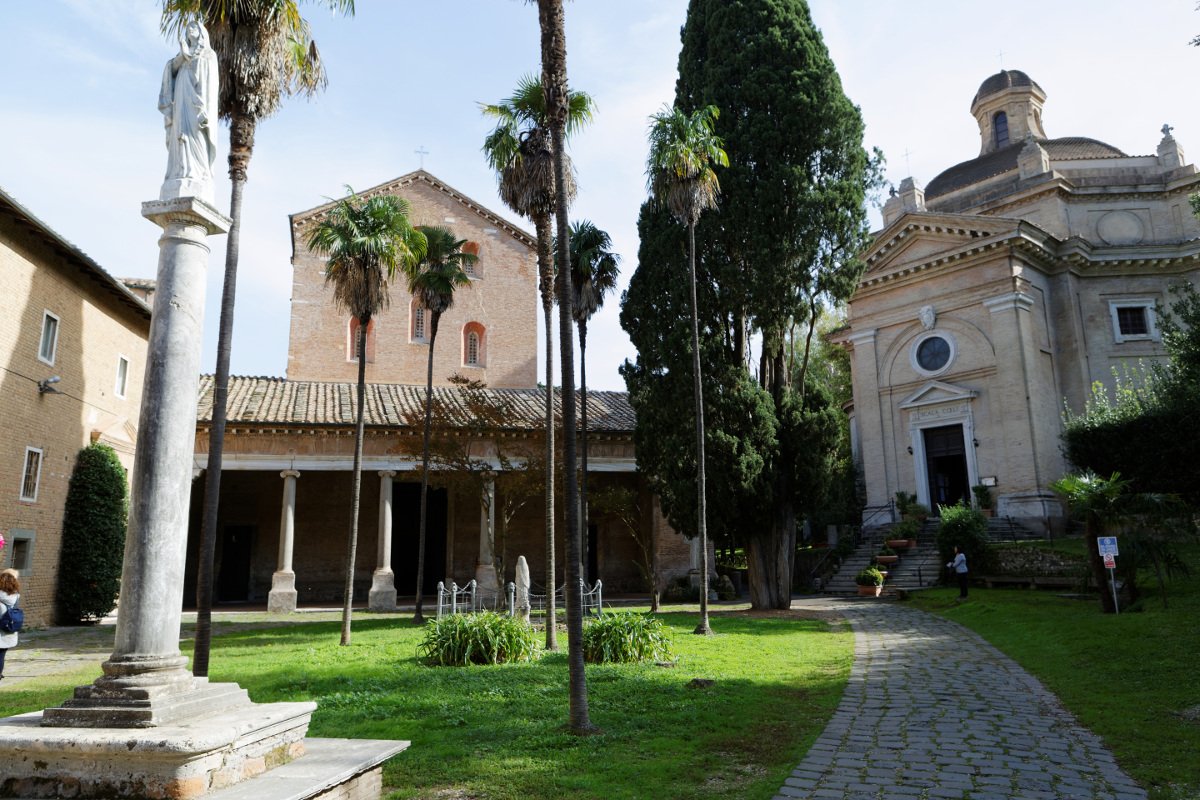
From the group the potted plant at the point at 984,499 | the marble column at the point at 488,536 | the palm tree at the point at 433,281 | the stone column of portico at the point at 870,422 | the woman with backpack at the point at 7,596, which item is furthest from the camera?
the stone column of portico at the point at 870,422

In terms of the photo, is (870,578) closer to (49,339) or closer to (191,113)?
(191,113)

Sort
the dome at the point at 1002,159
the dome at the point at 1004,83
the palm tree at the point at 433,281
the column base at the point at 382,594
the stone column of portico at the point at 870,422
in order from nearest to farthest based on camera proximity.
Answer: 1. the palm tree at the point at 433,281
2. the column base at the point at 382,594
3. the stone column of portico at the point at 870,422
4. the dome at the point at 1002,159
5. the dome at the point at 1004,83

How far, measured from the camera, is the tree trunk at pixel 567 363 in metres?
7.25

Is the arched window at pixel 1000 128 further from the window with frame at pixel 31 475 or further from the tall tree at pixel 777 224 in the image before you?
the window with frame at pixel 31 475

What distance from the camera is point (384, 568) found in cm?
2238

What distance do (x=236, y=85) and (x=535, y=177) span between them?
4.84 metres

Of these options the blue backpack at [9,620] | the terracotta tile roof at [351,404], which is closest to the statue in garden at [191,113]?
the blue backpack at [9,620]

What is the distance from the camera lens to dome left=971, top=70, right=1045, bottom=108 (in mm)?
37812

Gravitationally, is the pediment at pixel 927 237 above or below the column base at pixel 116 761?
above

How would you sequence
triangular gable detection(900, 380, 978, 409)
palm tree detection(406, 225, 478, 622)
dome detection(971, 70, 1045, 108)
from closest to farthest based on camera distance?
palm tree detection(406, 225, 478, 622) < triangular gable detection(900, 380, 978, 409) < dome detection(971, 70, 1045, 108)

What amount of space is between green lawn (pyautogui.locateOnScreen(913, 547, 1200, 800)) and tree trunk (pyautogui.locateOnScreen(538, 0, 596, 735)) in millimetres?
4342

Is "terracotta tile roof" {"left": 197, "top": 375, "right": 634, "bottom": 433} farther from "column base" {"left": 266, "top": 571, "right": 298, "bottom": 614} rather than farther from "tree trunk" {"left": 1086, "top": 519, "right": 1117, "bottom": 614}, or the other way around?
"tree trunk" {"left": 1086, "top": 519, "right": 1117, "bottom": 614}

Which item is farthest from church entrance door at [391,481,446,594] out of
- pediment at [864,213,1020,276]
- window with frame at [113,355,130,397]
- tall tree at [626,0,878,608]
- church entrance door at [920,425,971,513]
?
pediment at [864,213,1020,276]

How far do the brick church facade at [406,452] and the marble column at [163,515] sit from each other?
12.9 m
